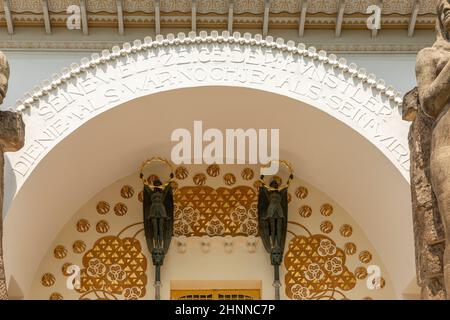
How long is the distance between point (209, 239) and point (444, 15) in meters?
A: 3.49

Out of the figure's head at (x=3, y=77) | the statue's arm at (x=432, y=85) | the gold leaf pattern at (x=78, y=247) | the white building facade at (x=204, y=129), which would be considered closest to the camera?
the statue's arm at (x=432, y=85)

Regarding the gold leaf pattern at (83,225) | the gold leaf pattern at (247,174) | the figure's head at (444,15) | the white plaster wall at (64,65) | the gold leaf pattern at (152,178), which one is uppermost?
the white plaster wall at (64,65)

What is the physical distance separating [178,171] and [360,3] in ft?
7.50

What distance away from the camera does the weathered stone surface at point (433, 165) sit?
5082 mm

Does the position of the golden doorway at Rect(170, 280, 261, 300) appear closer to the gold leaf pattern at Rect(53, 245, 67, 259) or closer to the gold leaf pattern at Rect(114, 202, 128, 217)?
the gold leaf pattern at Rect(114, 202, 128, 217)

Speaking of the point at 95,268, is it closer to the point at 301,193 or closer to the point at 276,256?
the point at 276,256

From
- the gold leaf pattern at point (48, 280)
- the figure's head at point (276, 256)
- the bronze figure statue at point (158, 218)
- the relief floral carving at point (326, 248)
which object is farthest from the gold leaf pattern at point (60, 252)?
the relief floral carving at point (326, 248)

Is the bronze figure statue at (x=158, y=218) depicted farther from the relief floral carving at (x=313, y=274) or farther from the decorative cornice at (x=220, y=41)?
the relief floral carving at (x=313, y=274)

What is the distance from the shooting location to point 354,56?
8.77 m

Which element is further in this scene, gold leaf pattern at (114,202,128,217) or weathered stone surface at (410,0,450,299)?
gold leaf pattern at (114,202,128,217)

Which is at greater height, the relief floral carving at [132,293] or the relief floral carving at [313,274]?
the relief floral carving at [313,274]

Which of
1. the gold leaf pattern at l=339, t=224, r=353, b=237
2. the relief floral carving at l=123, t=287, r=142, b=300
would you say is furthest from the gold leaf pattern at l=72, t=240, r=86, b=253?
the gold leaf pattern at l=339, t=224, r=353, b=237

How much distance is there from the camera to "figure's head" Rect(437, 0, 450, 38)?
5480mm

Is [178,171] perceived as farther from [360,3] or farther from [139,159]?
[360,3]
